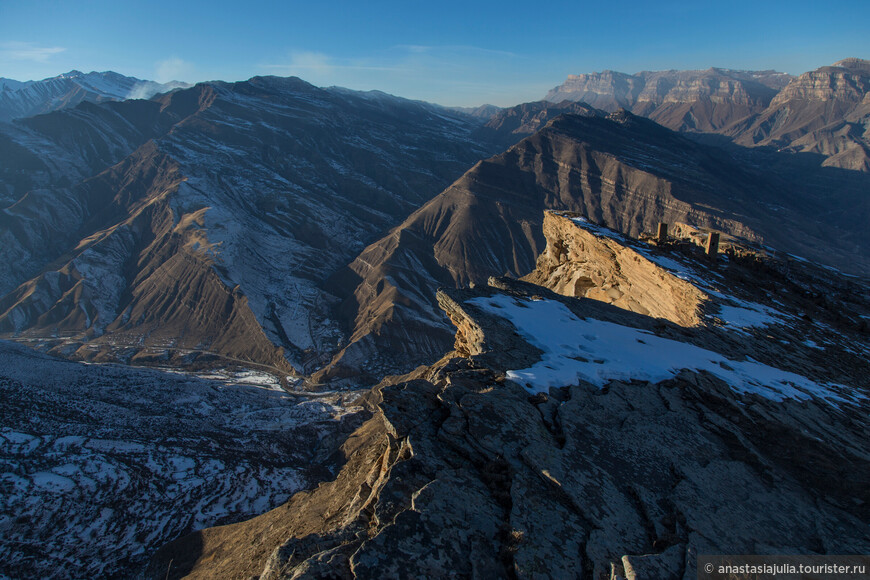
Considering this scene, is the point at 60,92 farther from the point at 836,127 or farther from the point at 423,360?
the point at 836,127

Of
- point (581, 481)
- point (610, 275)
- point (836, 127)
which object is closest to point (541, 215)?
point (610, 275)

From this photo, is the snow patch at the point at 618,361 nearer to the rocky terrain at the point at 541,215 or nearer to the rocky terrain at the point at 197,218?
the rocky terrain at the point at 541,215

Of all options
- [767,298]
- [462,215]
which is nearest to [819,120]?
[462,215]

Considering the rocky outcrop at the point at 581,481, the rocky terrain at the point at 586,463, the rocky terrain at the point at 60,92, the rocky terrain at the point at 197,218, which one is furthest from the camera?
the rocky terrain at the point at 60,92

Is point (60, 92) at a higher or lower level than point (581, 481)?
higher

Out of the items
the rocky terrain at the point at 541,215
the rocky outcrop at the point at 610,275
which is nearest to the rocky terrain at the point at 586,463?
the rocky outcrop at the point at 610,275

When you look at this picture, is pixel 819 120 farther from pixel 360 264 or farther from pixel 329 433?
pixel 329 433
